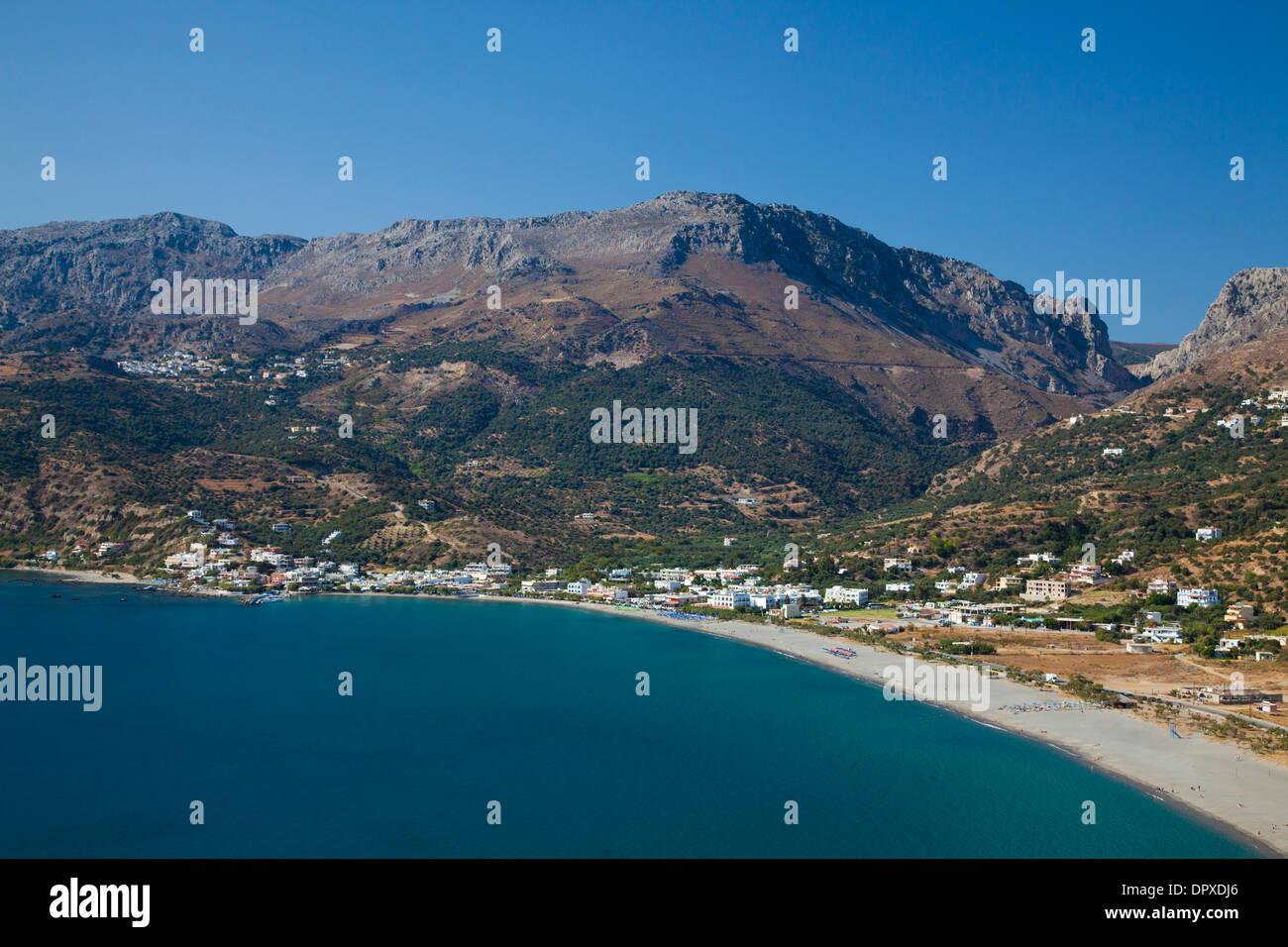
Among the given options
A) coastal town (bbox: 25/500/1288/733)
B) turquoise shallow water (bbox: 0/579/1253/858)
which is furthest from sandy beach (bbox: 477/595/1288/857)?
coastal town (bbox: 25/500/1288/733)

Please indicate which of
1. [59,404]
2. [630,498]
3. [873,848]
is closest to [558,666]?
[873,848]

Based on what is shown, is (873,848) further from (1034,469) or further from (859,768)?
(1034,469)

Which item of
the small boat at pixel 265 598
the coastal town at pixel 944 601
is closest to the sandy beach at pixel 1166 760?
the coastal town at pixel 944 601

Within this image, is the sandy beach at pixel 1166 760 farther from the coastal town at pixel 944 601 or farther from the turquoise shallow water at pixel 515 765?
the coastal town at pixel 944 601

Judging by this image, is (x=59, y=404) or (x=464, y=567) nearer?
(x=464, y=567)

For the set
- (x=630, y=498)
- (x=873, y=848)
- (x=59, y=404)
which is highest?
(x=59, y=404)

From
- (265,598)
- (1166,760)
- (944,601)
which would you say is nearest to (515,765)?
(1166,760)
